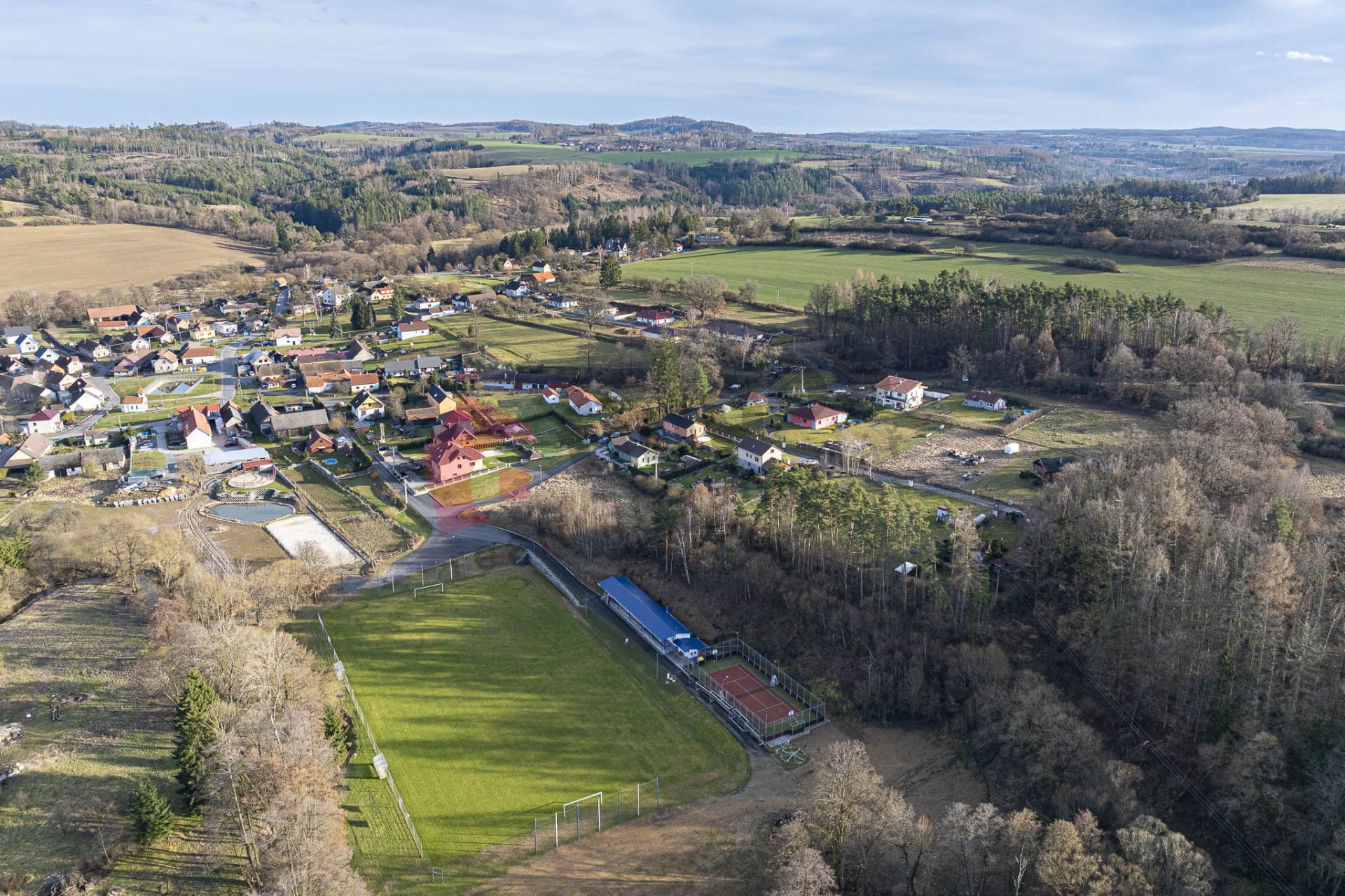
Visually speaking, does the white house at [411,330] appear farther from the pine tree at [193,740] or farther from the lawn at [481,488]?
the pine tree at [193,740]

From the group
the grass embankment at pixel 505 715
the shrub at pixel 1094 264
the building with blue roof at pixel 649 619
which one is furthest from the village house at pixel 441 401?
the shrub at pixel 1094 264

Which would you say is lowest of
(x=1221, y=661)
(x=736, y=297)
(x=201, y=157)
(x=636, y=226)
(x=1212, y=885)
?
(x=1212, y=885)

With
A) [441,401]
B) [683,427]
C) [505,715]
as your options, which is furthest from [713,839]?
[441,401]

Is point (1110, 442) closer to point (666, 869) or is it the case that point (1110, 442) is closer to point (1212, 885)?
point (1212, 885)

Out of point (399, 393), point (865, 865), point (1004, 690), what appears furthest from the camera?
point (399, 393)

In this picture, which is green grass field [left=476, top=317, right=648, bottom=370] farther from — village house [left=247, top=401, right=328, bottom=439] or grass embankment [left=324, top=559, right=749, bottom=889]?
grass embankment [left=324, top=559, right=749, bottom=889]

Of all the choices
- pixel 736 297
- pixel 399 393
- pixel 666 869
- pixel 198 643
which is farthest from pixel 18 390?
pixel 666 869

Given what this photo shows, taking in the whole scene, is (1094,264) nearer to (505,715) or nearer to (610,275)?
(610,275)
